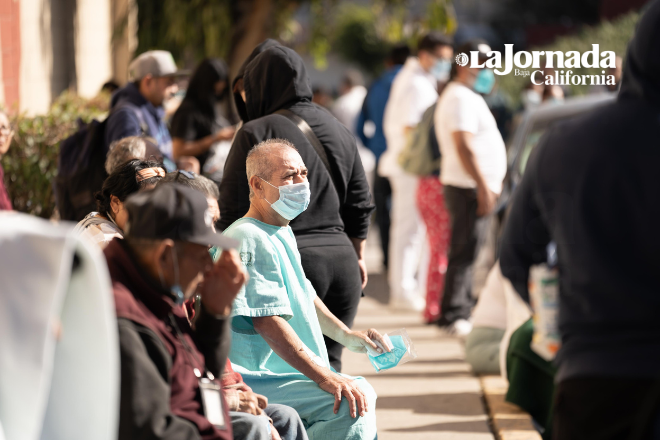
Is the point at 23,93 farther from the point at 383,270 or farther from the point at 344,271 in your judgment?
the point at 344,271

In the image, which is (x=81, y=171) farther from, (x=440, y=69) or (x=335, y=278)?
(x=440, y=69)

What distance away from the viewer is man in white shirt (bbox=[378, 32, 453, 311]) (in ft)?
26.5

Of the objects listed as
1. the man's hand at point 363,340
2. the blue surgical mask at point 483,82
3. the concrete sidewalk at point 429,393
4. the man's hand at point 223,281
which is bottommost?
the concrete sidewalk at point 429,393

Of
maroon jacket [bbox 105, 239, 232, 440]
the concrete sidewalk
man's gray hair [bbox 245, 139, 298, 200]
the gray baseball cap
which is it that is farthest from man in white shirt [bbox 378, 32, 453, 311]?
maroon jacket [bbox 105, 239, 232, 440]

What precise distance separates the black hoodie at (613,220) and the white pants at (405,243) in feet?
18.1

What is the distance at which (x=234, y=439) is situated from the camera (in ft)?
9.55

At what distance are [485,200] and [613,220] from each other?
441 cm

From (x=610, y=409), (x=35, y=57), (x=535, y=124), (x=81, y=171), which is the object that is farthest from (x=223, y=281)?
(x=35, y=57)

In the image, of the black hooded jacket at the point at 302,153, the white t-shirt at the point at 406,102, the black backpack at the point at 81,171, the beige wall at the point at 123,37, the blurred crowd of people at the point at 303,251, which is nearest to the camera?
the blurred crowd of people at the point at 303,251

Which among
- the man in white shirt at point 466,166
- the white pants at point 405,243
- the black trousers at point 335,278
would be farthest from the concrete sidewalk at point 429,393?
the black trousers at point 335,278

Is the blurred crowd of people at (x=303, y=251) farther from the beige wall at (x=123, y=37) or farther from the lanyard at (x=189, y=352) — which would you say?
the beige wall at (x=123, y=37)

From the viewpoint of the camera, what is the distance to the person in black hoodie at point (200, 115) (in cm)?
648

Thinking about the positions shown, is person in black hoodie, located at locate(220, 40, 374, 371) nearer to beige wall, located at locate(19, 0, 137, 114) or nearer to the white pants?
the white pants

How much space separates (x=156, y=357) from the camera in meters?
2.38
